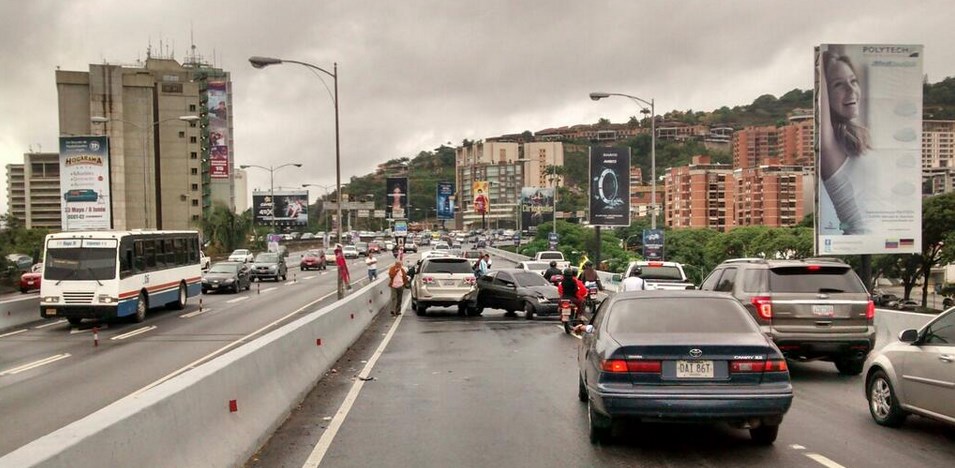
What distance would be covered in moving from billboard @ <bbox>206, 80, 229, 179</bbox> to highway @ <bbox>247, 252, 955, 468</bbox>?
130537 millimetres

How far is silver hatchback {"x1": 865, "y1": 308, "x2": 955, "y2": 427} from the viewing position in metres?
7.84

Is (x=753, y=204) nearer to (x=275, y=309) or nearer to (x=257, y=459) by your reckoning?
(x=275, y=309)

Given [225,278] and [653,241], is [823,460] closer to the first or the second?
[653,241]

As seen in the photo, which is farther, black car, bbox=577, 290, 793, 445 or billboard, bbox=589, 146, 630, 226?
billboard, bbox=589, 146, 630, 226

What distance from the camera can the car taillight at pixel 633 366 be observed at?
7492 mm

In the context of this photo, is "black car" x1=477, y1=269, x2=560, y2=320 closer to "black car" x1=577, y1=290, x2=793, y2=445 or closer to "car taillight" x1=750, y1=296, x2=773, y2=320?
"car taillight" x1=750, y1=296, x2=773, y2=320

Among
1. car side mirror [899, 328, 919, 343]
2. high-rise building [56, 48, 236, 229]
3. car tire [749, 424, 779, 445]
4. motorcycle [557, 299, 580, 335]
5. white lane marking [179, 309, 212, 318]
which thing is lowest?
white lane marking [179, 309, 212, 318]

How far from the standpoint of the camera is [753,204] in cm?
13712

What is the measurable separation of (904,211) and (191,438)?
2243cm

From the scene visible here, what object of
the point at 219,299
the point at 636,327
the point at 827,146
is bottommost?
the point at 219,299

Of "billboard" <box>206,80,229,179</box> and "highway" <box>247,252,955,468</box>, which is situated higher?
"billboard" <box>206,80,229,179</box>

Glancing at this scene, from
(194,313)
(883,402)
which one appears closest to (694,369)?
(883,402)

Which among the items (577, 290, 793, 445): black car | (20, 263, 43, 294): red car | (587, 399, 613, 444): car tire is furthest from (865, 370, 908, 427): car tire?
(20, 263, 43, 294): red car

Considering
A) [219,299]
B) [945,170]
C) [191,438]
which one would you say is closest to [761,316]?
[191,438]
